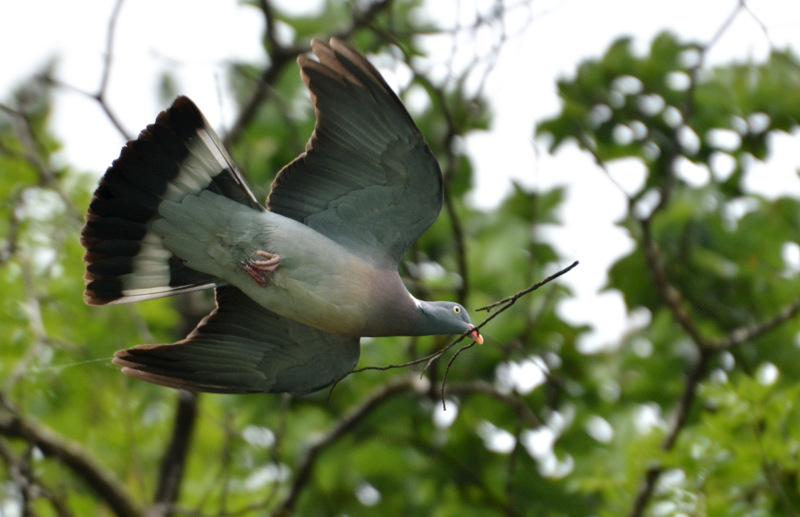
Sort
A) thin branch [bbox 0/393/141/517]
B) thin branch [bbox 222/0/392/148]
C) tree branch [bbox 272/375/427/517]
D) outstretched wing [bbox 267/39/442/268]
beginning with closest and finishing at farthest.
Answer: outstretched wing [bbox 267/39/442/268] → thin branch [bbox 0/393/141/517] → thin branch [bbox 222/0/392/148] → tree branch [bbox 272/375/427/517]

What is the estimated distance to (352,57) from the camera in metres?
2.72

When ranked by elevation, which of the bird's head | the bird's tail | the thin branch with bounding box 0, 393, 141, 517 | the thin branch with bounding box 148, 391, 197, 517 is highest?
the bird's head

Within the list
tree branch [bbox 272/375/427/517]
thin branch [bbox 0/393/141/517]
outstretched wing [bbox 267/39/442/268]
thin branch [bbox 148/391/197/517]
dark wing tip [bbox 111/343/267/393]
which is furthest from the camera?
thin branch [bbox 148/391/197/517]

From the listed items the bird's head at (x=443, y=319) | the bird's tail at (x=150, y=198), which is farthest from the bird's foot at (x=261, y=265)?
the bird's head at (x=443, y=319)

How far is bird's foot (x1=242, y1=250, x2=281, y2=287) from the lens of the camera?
2.97m

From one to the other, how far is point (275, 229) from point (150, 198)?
1.61 feet

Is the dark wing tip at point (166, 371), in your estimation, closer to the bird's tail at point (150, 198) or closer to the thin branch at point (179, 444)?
the bird's tail at point (150, 198)

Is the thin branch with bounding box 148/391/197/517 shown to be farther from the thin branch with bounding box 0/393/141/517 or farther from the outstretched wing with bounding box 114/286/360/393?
the outstretched wing with bounding box 114/286/360/393

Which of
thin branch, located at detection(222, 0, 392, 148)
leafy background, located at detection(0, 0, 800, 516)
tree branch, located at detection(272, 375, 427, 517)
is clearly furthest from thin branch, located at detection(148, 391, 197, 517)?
thin branch, located at detection(222, 0, 392, 148)

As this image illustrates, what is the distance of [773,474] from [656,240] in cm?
257

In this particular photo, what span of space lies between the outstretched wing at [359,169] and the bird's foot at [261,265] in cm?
23

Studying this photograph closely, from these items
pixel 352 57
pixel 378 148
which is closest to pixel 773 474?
pixel 378 148

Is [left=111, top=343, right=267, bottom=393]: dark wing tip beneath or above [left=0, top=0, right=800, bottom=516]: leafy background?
beneath

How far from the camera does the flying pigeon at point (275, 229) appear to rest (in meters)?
2.94
